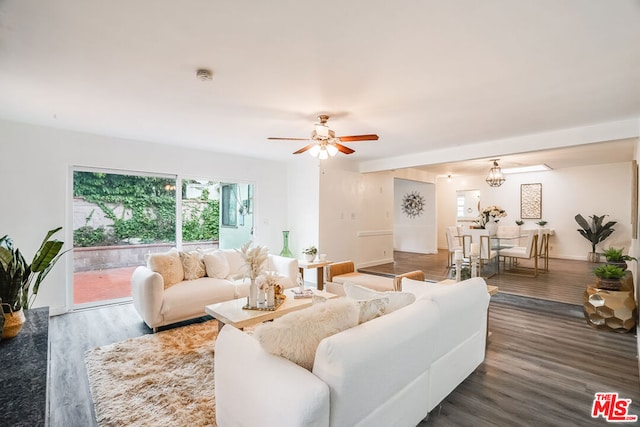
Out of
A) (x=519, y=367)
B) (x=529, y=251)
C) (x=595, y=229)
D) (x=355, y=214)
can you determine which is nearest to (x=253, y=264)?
(x=519, y=367)

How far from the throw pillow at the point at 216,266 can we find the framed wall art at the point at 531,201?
26.3ft

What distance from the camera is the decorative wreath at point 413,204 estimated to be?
9211 millimetres

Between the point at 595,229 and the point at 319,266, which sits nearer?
the point at 319,266

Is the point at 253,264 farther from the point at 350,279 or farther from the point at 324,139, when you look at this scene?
the point at 350,279

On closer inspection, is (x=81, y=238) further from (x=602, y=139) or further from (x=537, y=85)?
(x=602, y=139)

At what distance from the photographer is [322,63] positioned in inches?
88.5

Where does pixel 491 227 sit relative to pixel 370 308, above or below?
above

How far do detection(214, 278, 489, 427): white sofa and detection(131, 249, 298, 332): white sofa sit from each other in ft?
5.20

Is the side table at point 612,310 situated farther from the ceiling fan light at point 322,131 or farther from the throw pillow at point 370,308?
the ceiling fan light at point 322,131

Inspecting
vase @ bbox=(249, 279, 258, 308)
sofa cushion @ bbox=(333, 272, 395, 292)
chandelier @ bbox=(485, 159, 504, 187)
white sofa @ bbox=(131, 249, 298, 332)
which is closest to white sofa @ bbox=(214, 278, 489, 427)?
vase @ bbox=(249, 279, 258, 308)

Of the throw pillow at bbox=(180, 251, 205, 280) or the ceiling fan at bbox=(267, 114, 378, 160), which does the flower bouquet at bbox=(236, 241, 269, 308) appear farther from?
the throw pillow at bbox=(180, 251, 205, 280)

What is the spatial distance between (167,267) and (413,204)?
7420 millimetres

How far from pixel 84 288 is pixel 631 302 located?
6.96 meters

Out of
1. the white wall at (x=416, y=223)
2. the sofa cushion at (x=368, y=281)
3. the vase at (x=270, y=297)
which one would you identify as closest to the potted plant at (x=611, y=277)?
the sofa cushion at (x=368, y=281)
